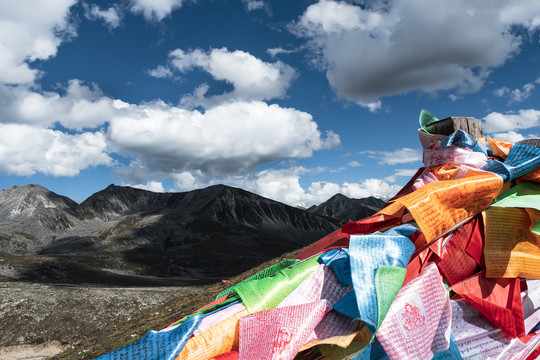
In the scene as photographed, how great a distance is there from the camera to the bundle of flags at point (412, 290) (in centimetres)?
312

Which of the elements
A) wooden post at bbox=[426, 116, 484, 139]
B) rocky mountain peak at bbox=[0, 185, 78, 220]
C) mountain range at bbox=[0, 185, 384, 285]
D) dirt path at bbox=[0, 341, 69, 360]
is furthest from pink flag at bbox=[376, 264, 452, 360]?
rocky mountain peak at bbox=[0, 185, 78, 220]

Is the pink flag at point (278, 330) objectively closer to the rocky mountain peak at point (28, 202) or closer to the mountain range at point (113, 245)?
the mountain range at point (113, 245)

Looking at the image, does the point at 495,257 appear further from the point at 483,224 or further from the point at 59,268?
the point at 59,268

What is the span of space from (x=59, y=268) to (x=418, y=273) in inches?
3821

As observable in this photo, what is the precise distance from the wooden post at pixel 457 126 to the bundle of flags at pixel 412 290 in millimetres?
382

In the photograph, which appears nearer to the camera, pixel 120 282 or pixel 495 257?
pixel 495 257

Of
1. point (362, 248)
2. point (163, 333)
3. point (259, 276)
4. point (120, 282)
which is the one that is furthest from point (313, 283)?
point (120, 282)

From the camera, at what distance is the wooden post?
215 inches

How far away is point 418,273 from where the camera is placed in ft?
12.8

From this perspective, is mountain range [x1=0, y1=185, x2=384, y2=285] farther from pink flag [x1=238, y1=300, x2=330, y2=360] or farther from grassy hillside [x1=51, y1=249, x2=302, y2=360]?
pink flag [x1=238, y1=300, x2=330, y2=360]

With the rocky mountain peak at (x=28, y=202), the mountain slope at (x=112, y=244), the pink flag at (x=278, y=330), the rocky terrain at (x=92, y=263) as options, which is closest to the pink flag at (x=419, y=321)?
the pink flag at (x=278, y=330)

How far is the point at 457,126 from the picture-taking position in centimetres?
546

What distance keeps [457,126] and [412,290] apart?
124 inches

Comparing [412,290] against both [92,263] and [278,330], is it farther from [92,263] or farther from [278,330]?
[92,263]
